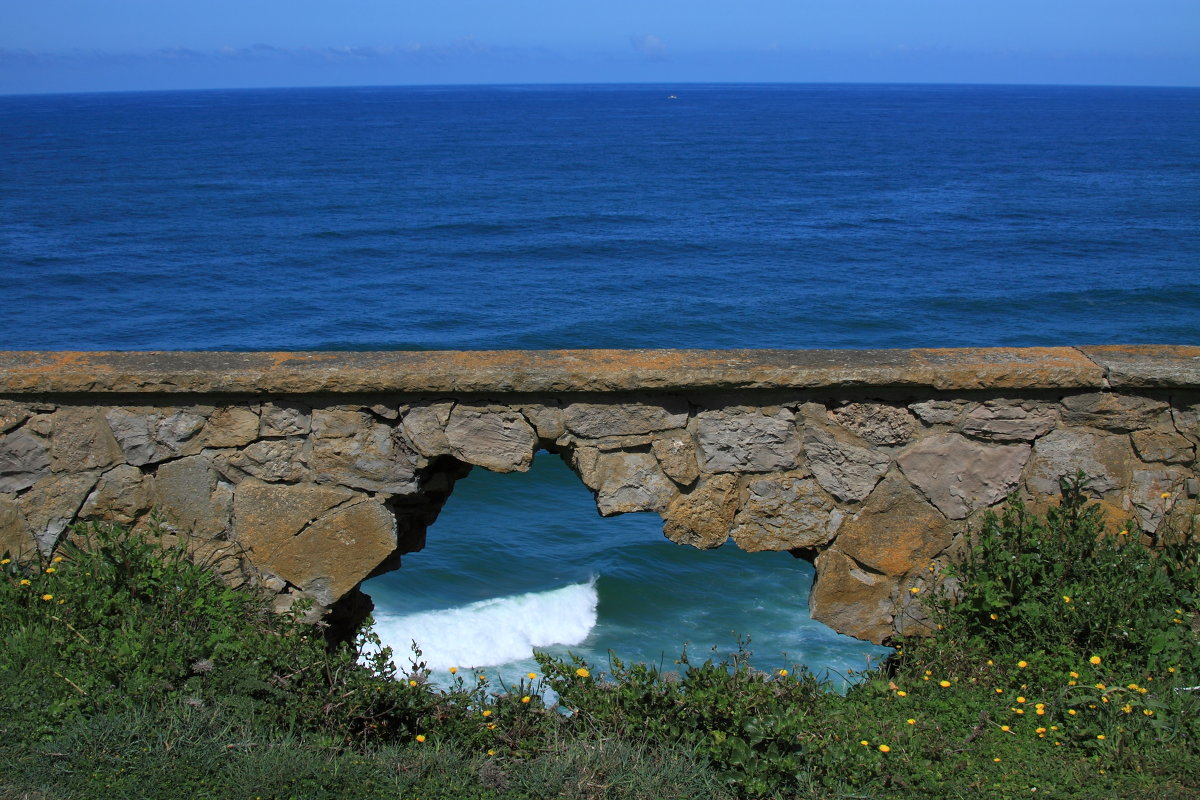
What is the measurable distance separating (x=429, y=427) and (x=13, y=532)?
165cm

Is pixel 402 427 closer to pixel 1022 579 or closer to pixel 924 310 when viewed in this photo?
pixel 1022 579

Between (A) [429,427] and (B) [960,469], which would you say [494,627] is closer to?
(A) [429,427]

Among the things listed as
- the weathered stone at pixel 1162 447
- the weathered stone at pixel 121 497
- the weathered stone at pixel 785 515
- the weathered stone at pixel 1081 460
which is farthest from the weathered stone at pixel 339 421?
the weathered stone at pixel 1162 447

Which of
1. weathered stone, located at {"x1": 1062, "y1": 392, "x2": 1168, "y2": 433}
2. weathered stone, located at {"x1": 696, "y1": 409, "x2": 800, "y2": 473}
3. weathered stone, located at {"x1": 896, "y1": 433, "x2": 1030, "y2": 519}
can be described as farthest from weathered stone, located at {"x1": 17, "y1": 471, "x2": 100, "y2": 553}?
weathered stone, located at {"x1": 1062, "y1": 392, "x2": 1168, "y2": 433}

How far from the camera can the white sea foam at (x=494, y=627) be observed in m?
10.3

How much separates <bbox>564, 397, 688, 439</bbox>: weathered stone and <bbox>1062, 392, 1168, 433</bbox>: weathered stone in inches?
56.5

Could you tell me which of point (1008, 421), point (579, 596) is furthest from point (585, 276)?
point (1008, 421)

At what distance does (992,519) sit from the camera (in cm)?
370

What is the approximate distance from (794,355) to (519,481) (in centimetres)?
1176

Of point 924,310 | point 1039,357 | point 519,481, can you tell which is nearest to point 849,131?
point 924,310

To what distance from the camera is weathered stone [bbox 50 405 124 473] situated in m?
3.71

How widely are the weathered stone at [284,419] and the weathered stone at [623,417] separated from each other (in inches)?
38.4

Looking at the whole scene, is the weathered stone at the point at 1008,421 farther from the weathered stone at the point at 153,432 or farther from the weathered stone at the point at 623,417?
the weathered stone at the point at 153,432

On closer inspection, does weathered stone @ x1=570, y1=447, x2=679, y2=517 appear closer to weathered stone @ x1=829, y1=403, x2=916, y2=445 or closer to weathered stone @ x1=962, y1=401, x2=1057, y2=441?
weathered stone @ x1=829, y1=403, x2=916, y2=445
